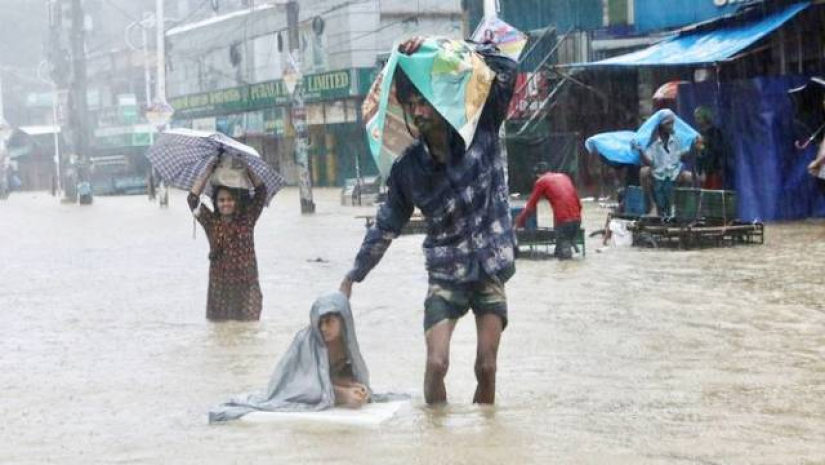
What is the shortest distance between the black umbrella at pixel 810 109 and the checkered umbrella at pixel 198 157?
1083cm

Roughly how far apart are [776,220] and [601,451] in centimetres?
1563

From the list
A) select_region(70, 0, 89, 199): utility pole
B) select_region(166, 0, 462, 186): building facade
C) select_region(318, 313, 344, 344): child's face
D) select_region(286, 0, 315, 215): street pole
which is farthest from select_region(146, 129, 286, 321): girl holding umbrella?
select_region(70, 0, 89, 199): utility pole

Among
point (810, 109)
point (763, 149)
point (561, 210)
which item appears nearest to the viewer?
point (561, 210)

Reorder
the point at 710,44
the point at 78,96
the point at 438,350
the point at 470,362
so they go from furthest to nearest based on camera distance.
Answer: the point at 78,96
the point at 710,44
the point at 470,362
the point at 438,350

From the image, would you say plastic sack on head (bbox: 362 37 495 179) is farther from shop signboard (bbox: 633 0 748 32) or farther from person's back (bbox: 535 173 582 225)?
shop signboard (bbox: 633 0 748 32)

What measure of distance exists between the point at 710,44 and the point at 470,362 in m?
14.3

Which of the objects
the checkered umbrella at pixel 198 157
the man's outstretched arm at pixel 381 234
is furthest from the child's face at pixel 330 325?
the checkered umbrella at pixel 198 157

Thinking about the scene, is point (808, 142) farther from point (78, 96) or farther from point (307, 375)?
point (78, 96)

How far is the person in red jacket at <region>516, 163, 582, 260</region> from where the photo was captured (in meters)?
17.3

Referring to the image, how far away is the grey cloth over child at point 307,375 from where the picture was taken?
7414 millimetres

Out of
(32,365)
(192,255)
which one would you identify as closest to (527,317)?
(32,365)

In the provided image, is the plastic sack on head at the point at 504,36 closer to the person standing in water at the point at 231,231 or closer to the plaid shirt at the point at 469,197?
the person standing in water at the point at 231,231

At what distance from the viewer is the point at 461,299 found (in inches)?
281

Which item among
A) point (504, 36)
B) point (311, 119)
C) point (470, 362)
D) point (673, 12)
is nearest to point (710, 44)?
point (504, 36)
